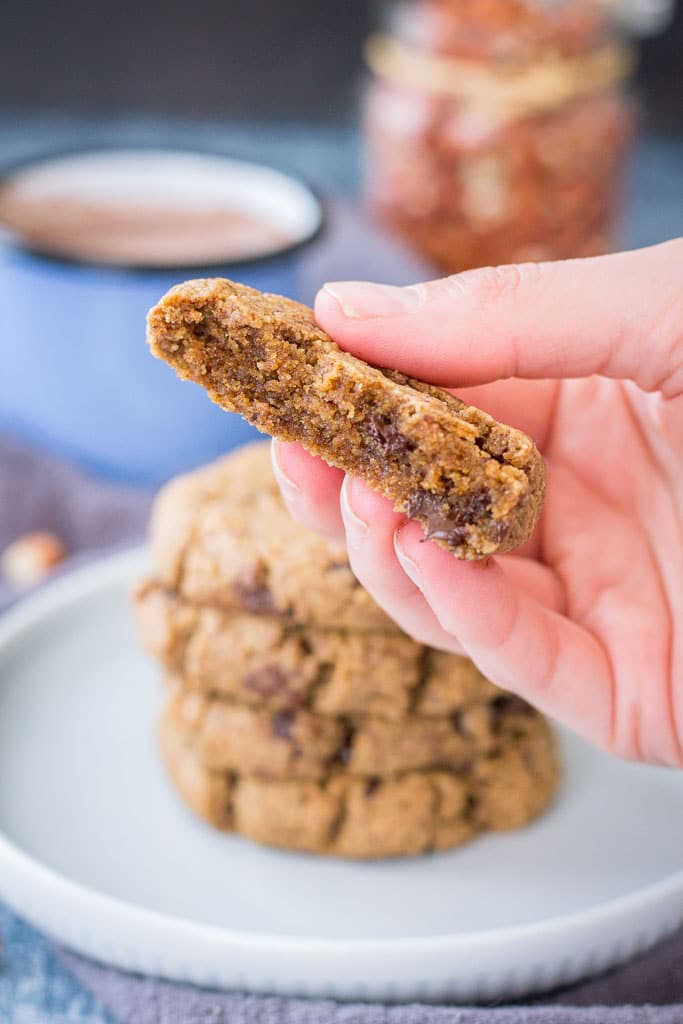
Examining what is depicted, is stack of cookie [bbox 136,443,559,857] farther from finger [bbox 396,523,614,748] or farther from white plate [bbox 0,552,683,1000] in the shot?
finger [bbox 396,523,614,748]

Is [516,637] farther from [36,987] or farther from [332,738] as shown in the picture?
[36,987]

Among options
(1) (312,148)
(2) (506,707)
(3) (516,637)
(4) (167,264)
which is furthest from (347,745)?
(1) (312,148)

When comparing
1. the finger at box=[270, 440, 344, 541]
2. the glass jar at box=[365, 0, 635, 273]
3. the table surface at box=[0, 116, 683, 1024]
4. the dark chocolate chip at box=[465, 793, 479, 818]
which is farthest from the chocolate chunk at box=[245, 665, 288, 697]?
the table surface at box=[0, 116, 683, 1024]

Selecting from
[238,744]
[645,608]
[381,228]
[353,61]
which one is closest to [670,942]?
[645,608]

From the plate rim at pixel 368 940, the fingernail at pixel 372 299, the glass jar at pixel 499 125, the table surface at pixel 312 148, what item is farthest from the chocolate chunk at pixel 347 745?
the table surface at pixel 312 148

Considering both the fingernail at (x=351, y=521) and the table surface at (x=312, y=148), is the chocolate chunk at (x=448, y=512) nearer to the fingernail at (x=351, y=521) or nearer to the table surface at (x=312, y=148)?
the fingernail at (x=351, y=521)

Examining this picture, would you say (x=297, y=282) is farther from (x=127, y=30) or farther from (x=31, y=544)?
(x=127, y=30)
